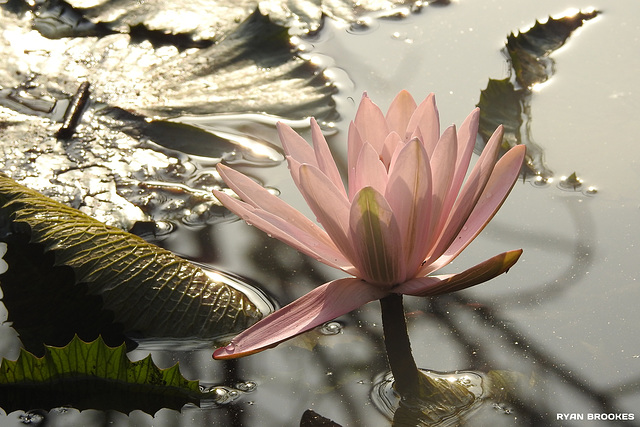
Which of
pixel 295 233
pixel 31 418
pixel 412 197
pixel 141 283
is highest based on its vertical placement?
pixel 412 197

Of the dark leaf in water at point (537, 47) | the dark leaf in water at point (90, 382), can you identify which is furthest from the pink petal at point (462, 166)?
the dark leaf in water at point (537, 47)

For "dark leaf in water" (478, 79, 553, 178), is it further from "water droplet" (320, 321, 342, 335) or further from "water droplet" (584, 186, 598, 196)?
"water droplet" (320, 321, 342, 335)

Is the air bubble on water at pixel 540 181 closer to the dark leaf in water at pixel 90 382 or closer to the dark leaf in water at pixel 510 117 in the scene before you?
the dark leaf in water at pixel 510 117

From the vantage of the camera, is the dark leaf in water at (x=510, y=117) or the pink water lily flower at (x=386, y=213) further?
the dark leaf in water at (x=510, y=117)

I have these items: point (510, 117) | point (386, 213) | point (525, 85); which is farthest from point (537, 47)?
point (386, 213)

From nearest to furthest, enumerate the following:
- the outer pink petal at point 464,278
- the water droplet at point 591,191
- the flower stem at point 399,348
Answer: the outer pink petal at point 464,278 → the flower stem at point 399,348 → the water droplet at point 591,191

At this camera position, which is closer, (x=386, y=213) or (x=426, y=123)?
(x=386, y=213)

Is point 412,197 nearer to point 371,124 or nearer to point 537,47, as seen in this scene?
point 371,124
